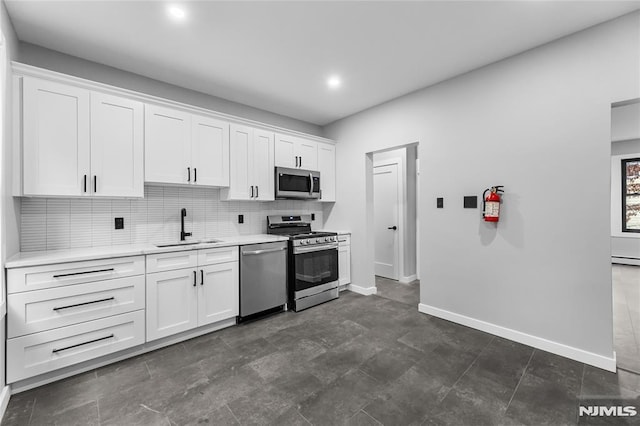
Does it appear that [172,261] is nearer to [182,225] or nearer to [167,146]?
[182,225]

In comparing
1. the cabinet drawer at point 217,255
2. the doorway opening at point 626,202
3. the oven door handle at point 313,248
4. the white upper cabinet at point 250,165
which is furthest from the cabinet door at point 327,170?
the doorway opening at point 626,202

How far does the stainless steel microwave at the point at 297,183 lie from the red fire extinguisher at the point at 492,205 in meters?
2.25

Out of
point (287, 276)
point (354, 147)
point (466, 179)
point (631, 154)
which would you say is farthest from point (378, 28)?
point (631, 154)

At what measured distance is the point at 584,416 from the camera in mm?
1677

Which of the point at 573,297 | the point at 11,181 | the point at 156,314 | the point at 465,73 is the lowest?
the point at 156,314

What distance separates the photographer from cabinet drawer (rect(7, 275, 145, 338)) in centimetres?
190

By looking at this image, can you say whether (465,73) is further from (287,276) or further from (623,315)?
(623,315)

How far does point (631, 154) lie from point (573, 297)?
5.69m

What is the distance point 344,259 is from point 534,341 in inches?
93.6

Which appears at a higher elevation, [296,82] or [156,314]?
[296,82]

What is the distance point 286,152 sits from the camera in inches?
151

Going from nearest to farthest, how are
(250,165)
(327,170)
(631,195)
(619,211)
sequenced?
(250,165), (327,170), (631,195), (619,211)

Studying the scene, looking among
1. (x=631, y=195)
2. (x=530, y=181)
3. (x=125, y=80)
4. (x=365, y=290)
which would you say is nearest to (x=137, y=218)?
(x=125, y=80)

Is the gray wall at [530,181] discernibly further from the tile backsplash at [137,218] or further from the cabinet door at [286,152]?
the tile backsplash at [137,218]
